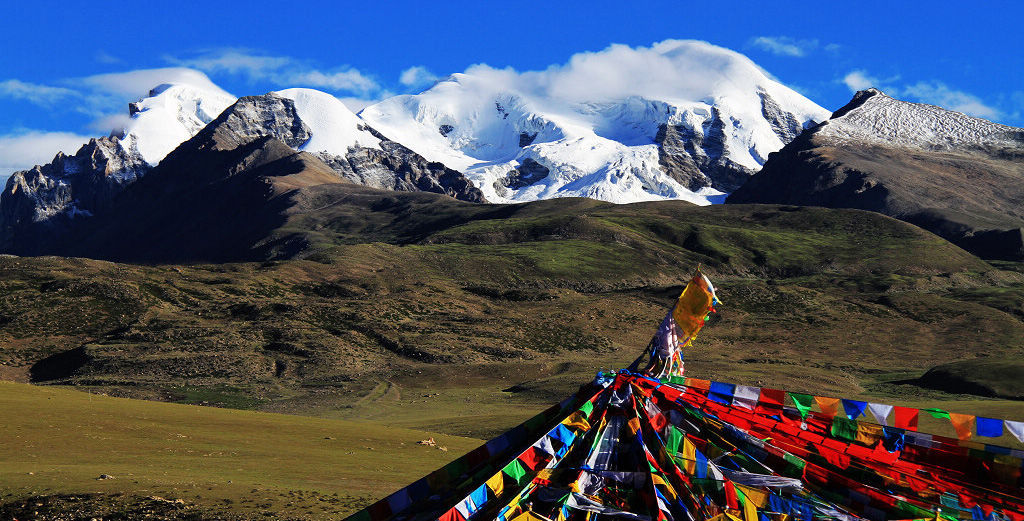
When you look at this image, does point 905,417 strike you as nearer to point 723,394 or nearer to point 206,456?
point 723,394

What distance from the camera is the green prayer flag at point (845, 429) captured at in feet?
53.8

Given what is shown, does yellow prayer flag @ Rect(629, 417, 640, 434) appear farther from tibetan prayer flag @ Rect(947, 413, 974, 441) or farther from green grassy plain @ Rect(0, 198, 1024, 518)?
green grassy plain @ Rect(0, 198, 1024, 518)

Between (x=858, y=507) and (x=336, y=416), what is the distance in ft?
179

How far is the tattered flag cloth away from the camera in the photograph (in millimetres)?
15352

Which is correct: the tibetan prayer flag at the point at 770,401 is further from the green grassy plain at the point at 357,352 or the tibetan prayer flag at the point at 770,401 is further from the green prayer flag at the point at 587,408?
the green grassy plain at the point at 357,352

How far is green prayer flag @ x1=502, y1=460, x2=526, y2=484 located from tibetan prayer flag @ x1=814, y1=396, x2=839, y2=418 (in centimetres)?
526

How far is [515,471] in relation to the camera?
51.1 feet

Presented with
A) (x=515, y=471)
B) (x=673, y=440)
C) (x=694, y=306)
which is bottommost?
(x=515, y=471)

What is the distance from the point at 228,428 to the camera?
38.8m

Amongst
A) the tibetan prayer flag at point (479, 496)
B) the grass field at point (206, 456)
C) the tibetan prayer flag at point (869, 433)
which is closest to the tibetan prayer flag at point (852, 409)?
the tibetan prayer flag at point (869, 433)

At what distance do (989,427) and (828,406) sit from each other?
2.49 meters

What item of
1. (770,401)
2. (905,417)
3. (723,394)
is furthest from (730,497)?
(905,417)

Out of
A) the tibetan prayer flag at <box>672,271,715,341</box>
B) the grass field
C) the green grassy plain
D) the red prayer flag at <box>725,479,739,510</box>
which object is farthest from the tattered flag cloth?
the green grassy plain

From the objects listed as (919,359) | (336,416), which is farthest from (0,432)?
(919,359)
